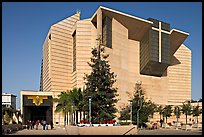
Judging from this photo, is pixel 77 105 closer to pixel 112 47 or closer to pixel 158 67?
pixel 112 47

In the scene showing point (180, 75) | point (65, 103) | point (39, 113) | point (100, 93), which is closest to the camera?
point (100, 93)

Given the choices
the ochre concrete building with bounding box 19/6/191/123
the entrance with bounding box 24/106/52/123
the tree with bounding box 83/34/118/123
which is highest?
the ochre concrete building with bounding box 19/6/191/123

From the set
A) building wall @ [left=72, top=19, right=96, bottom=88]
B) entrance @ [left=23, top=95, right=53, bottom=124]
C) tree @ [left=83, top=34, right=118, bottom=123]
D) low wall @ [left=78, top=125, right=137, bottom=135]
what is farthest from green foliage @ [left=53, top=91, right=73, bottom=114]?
low wall @ [left=78, top=125, right=137, bottom=135]

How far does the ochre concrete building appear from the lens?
7369cm

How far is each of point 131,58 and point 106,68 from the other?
50586 millimetres

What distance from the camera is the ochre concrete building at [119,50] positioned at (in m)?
73.7

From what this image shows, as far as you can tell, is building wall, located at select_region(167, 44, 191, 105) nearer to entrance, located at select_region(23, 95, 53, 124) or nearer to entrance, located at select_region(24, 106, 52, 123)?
entrance, located at select_region(24, 106, 52, 123)

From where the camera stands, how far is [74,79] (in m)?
78.5

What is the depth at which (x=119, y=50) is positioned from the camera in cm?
7631

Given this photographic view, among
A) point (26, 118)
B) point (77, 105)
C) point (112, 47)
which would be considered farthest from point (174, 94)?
point (77, 105)

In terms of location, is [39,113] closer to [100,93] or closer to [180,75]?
[180,75]

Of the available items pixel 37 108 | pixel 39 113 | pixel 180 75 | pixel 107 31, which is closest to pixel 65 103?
pixel 107 31

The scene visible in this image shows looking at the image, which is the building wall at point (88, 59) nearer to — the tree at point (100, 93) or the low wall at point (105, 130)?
the tree at point (100, 93)

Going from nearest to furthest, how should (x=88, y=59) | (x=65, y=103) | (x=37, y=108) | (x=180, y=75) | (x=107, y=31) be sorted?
(x=65, y=103) → (x=107, y=31) → (x=88, y=59) → (x=37, y=108) → (x=180, y=75)
